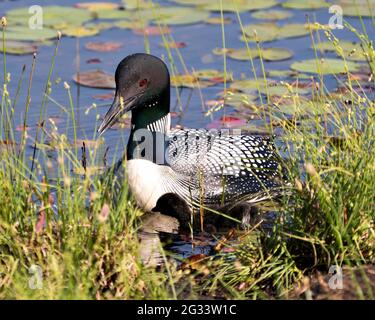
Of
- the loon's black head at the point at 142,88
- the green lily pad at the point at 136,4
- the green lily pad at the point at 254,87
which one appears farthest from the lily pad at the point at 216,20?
the loon's black head at the point at 142,88

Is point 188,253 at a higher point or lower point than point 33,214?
lower

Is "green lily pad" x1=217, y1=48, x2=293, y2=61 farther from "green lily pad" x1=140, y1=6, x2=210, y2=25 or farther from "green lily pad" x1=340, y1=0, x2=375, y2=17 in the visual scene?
"green lily pad" x1=340, y1=0, x2=375, y2=17

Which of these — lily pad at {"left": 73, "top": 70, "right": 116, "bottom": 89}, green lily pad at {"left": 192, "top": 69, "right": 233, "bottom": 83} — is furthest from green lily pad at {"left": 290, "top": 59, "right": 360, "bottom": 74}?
lily pad at {"left": 73, "top": 70, "right": 116, "bottom": 89}

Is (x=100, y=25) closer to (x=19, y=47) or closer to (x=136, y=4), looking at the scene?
(x=136, y=4)

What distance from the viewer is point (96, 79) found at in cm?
834

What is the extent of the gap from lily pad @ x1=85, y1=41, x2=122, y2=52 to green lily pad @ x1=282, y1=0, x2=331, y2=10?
1.76m

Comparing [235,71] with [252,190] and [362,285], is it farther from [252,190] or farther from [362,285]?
→ [362,285]

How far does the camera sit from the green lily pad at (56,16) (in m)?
9.21

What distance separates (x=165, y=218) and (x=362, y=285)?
7.38ft

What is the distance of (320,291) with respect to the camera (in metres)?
4.55

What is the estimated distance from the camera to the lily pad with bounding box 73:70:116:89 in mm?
8258

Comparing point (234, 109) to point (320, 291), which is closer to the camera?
point (320, 291)
